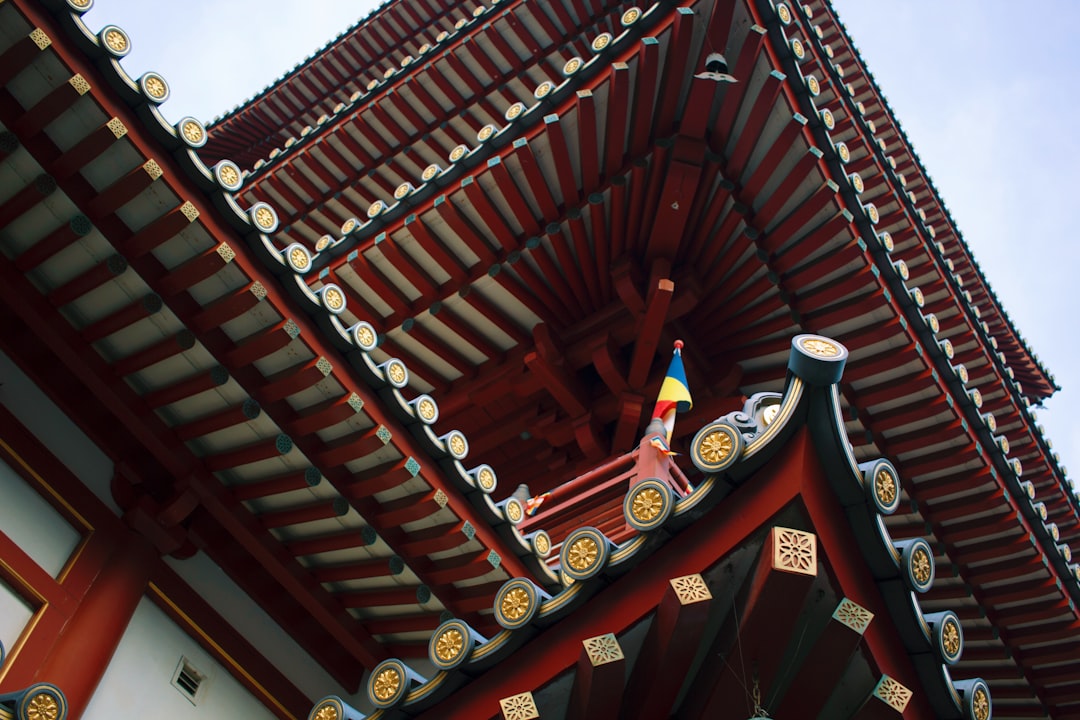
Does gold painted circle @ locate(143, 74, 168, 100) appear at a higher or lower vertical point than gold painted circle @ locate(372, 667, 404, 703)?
higher

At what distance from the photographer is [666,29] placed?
11.1 m

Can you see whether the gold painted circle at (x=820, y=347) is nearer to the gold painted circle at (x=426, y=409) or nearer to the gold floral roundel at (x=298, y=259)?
the gold painted circle at (x=426, y=409)

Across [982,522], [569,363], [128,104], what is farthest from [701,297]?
[128,104]

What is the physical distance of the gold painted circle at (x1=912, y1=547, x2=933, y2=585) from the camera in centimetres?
555

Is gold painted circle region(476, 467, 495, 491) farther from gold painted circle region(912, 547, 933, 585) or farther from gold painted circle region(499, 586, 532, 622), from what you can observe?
gold painted circle region(912, 547, 933, 585)

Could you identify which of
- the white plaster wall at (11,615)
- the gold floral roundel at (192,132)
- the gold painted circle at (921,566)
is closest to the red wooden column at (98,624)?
the white plaster wall at (11,615)

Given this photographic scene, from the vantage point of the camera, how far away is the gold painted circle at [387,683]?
6098mm

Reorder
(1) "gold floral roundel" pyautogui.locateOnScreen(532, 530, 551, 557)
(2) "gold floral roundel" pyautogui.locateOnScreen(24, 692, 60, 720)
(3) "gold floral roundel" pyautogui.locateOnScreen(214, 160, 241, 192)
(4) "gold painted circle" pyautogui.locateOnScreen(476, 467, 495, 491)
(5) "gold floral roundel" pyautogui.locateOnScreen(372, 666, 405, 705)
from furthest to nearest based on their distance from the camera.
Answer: (1) "gold floral roundel" pyautogui.locateOnScreen(532, 530, 551, 557) < (4) "gold painted circle" pyautogui.locateOnScreen(476, 467, 495, 491) < (3) "gold floral roundel" pyautogui.locateOnScreen(214, 160, 241, 192) < (5) "gold floral roundel" pyautogui.locateOnScreen(372, 666, 405, 705) < (2) "gold floral roundel" pyautogui.locateOnScreen(24, 692, 60, 720)

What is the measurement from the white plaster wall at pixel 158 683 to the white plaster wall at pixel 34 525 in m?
0.62

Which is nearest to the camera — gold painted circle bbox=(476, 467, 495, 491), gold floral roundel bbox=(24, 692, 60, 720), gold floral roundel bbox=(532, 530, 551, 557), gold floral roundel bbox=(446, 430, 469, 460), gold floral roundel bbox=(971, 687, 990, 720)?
gold floral roundel bbox=(971, 687, 990, 720)

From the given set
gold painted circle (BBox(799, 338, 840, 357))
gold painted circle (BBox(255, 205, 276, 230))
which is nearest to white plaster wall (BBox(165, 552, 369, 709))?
gold painted circle (BBox(255, 205, 276, 230))

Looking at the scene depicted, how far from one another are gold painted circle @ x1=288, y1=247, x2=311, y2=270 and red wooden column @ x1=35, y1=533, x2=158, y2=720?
206cm

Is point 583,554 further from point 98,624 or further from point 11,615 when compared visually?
point 11,615

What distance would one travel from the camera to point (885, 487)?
5.62 meters
